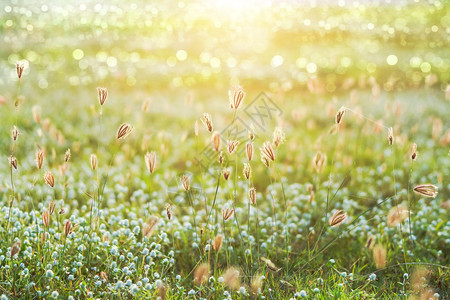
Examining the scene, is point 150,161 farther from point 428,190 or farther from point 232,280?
→ point 428,190

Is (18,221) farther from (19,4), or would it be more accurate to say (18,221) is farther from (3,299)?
(19,4)

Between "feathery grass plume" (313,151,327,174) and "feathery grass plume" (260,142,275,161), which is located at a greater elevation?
"feathery grass plume" (260,142,275,161)

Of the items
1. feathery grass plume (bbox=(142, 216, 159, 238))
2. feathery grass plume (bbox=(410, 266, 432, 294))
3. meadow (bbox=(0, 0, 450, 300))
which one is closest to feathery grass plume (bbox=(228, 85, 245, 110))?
meadow (bbox=(0, 0, 450, 300))

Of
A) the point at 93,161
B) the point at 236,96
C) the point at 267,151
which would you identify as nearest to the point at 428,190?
the point at 267,151

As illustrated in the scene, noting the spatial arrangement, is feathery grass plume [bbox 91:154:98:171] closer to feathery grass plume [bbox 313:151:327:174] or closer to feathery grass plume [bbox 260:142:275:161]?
feathery grass plume [bbox 260:142:275:161]

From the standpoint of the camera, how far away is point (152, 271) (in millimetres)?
3568

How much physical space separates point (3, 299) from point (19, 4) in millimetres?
5847

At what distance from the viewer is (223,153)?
616cm

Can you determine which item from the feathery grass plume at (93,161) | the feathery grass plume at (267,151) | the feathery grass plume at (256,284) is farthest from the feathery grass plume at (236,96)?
the feathery grass plume at (256,284)

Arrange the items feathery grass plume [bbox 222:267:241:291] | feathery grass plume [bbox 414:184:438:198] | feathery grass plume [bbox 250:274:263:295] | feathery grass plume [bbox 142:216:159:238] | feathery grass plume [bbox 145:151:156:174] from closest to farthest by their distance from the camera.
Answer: feathery grass plume [bbox 414:184:438:198] → feathery grass plume [bbox 145:151:156:174] → feathery grass plume [bbox 222:267:241:291] → feathery grass plume [bbox 250:274:263:295] → feathery grass plume [bbox 142:216:159:238]

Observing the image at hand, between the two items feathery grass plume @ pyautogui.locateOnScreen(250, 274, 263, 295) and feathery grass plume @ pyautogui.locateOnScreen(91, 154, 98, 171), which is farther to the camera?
feathery grass plume @ pyautogui.locateOnScreen(250, 274, 263, 295)

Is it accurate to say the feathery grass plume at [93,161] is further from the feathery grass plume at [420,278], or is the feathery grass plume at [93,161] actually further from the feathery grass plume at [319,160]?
the feathery grass plume at [420,278]

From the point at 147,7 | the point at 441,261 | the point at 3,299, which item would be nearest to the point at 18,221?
the point at 3,299

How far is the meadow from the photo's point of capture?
3.55m
